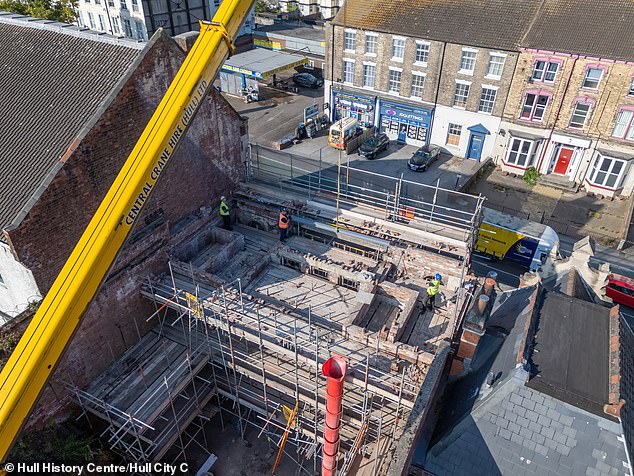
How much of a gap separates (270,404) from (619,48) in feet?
119

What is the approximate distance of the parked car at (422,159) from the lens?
135ft

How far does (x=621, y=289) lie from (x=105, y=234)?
28.7 m

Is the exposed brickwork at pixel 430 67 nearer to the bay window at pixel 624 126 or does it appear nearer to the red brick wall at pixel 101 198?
the bay window at pixel 624 126

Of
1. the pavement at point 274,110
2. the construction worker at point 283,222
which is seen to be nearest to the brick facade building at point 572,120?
the pavement at point 274,110

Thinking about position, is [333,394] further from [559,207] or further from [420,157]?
[420,157]

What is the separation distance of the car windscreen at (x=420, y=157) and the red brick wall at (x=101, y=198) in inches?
907

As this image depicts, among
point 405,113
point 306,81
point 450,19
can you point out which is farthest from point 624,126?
point 306,81

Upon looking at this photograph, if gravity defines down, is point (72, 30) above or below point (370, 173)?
above

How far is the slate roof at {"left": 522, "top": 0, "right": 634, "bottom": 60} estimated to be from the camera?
34.5 metres

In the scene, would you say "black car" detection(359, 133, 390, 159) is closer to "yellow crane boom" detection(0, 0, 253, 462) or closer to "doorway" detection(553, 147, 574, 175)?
"doorway" detection(553, 147, 574, 175)

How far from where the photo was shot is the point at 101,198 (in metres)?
17.6

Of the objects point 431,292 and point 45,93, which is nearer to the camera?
point 431,292

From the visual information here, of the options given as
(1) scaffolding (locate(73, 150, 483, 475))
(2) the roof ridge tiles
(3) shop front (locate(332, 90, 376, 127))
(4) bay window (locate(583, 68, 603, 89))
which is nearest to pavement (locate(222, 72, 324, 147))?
(3) shop front (locate(332, 90, 376, 127))

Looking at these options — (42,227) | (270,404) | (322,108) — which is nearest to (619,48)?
(322,108)
